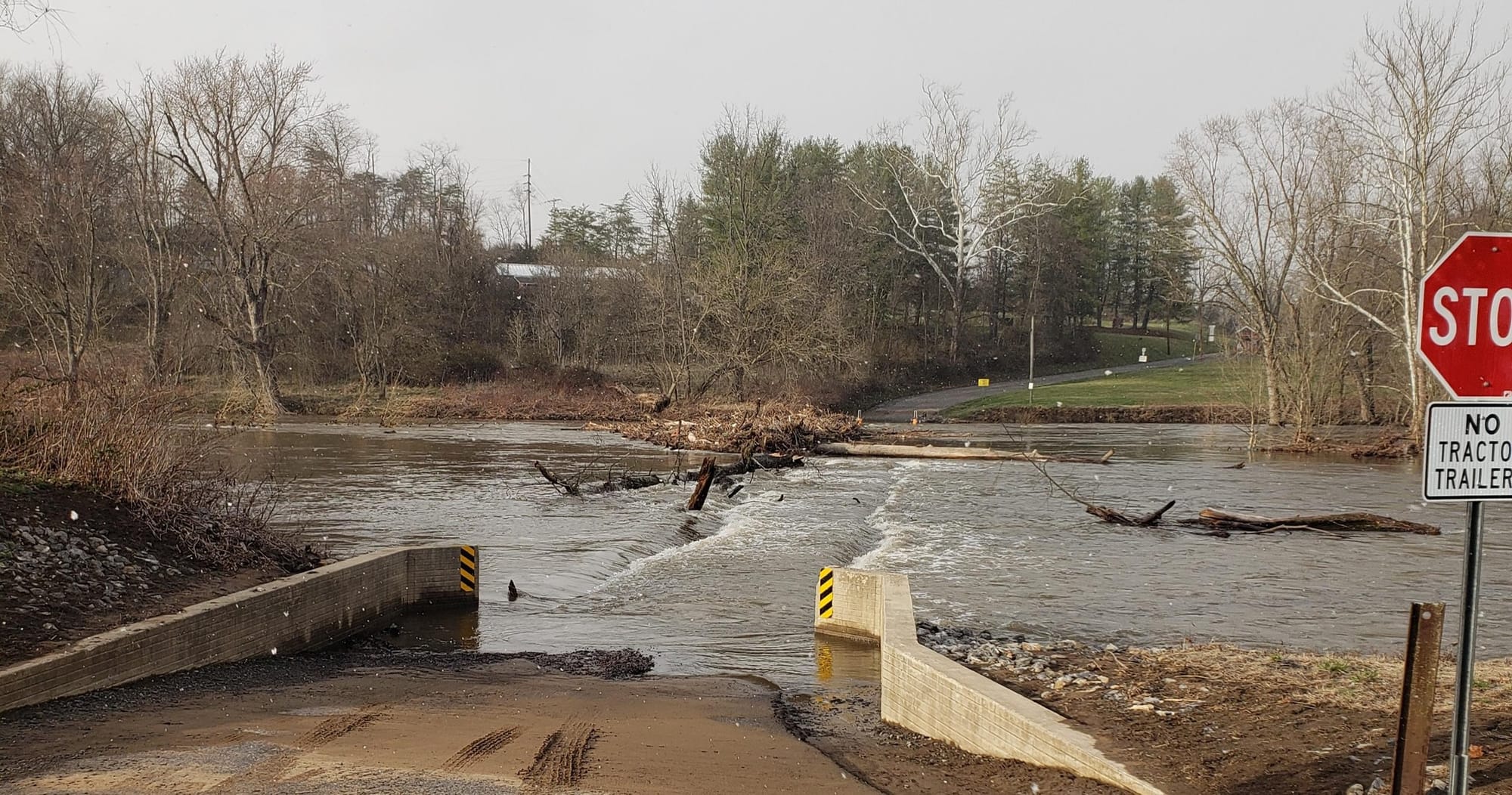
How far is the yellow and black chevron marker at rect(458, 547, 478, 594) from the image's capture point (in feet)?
49.4

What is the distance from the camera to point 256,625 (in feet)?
36.3

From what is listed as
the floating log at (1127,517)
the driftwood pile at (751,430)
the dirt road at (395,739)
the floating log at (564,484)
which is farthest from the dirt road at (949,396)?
the dirt road at (395,739)

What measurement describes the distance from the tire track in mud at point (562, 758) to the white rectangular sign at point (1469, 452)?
5.19 m

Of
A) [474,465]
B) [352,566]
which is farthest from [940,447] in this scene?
[352,566]

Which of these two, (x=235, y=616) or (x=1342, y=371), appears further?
(x=1342, y=371)

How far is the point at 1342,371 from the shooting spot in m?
45.1

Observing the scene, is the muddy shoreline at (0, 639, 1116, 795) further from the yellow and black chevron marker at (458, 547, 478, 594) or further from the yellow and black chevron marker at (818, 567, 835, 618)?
the yellow and black chevron marker at (458, 547, 478, 594)

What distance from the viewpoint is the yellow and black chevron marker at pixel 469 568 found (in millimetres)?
15055

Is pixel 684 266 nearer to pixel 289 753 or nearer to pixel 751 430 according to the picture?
pixel 751 430

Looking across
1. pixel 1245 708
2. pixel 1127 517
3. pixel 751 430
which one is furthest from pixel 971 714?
pixel 751 430

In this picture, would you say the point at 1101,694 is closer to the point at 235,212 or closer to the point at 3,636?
the point at 3,636

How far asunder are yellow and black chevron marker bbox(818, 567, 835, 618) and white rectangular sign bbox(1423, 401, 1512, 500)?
9795mm

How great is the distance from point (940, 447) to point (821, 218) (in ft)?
113

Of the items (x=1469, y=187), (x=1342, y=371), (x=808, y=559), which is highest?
(x=1469, y=187)
